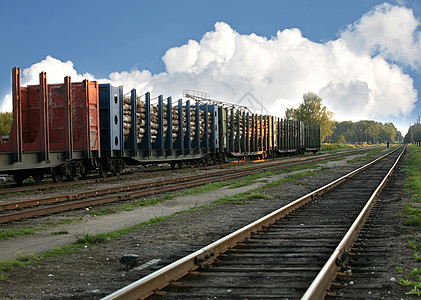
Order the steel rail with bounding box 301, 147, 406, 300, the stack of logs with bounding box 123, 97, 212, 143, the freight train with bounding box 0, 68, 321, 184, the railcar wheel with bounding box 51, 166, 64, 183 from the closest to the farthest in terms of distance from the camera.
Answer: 1. the steel rail with bounding box 301, 147, 406, 300
2. the freight train with bounding box 0, 68, 321, 184
3. the railcar wheel with bounding box 51, 166, 64, 183
4. the stack of logs with bounding box 123, 97, 212, 143

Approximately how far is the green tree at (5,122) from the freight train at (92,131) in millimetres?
52744

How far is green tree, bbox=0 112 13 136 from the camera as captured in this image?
68925 millimetres

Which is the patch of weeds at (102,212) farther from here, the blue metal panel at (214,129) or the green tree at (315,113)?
the green tree at (315,113)

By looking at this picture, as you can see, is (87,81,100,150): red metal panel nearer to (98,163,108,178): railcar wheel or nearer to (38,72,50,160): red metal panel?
(98,163,108,178): railcar wheel

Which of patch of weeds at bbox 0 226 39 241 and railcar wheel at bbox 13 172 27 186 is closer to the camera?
patch of weeds at bbox 0 226 39 241

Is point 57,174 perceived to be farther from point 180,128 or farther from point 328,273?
point 328,273

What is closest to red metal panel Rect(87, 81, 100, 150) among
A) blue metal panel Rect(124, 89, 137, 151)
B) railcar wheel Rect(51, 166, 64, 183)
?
railcar wheel Rect(51, 166, 64, 183)

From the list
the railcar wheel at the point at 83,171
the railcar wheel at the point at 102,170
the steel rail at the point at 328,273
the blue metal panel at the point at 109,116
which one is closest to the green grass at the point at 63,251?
the steel rail at the point at 328,273

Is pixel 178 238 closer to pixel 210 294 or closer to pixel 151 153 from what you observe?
pixel 210 294

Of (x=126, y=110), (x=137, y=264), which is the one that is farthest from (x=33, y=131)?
(x=137, y=264)

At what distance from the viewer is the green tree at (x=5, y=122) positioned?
6893cm

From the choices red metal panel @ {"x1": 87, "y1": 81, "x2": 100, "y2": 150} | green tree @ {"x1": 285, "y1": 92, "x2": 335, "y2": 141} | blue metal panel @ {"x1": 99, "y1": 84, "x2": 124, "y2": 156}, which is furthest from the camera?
green tree @ {"x1": 285, "y1": 92, "x2": 335, "y2": 141}

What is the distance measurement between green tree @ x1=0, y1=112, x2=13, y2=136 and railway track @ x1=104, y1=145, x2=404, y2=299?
226ft

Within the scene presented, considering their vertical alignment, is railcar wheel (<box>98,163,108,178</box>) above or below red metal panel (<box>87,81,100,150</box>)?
below
